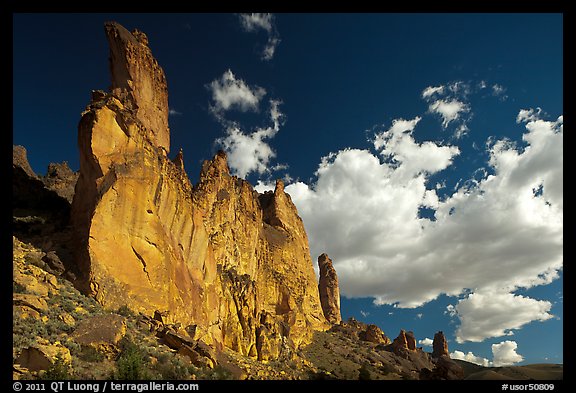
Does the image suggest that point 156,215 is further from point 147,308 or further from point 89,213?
point 147,308

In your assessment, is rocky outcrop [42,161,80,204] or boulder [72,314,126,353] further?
rocky outcrop [42,161,80,204]

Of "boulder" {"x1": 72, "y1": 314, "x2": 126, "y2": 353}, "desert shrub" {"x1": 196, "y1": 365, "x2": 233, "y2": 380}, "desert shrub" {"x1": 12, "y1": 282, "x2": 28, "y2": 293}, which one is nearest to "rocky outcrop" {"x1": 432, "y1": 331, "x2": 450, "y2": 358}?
"desert shrub" {"x1": 196, "y1": 365, "x2": 233, "y2": 380}

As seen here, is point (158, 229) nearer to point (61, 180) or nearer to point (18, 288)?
point (18, 288)

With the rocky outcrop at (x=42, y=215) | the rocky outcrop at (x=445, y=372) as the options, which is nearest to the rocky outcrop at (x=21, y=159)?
the rocky outcrop at (x=42, y=215)

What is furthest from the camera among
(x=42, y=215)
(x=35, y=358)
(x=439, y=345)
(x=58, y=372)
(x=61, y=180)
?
(x=439, y=345)

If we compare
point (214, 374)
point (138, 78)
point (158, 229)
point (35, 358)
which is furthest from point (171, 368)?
point (138, 78)

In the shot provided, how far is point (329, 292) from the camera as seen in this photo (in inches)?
4867

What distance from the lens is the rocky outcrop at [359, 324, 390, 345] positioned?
316ft

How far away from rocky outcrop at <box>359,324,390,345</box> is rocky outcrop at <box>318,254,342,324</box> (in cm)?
1986

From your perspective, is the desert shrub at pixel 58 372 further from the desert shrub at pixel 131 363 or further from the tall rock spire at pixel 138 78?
the tall rock spire at pixel 138 78

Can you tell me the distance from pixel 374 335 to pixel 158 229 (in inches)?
A: 3216

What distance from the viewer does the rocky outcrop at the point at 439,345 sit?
106 metres

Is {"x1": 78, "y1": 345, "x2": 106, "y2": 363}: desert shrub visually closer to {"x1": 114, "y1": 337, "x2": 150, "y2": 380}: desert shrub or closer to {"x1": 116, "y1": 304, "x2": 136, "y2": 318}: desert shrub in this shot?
{"x1": 114, "y1": 337, "x2": 150, "y2": 380}: desert shrub
